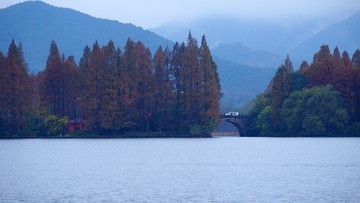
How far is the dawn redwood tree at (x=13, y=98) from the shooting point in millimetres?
113812

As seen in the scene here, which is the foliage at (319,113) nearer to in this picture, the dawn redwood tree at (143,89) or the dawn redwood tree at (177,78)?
the dawn redwood tree at (177,78)

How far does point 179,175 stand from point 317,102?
66823mm

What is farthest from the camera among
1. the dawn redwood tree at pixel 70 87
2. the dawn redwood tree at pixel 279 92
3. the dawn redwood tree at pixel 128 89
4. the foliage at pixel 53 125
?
the dawn redwood tree at pixel 279 92

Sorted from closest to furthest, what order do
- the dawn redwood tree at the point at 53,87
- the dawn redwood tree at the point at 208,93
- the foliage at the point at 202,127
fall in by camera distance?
the dawn redwood tree at the point at 208,93, the foliage at the point at 202,127, the dawn redwood tree at the point at 53,87

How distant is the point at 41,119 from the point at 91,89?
422 inches

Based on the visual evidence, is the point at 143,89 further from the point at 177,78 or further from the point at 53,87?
the point at 53,87

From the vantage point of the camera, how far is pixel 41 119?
11994 centimetres

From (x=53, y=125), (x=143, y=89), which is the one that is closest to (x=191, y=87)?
(x=143, y=89)

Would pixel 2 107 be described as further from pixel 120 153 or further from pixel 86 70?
pixel 120 153

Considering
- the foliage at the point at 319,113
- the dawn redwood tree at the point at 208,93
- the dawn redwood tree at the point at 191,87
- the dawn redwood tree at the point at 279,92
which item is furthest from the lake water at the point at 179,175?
the dawn redwood tree at the point at 279,92

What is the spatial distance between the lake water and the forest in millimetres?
33622

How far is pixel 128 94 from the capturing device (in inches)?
4648

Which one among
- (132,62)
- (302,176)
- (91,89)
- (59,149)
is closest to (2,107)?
(91,89)

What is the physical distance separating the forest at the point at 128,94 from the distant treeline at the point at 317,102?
1262 centimetres
